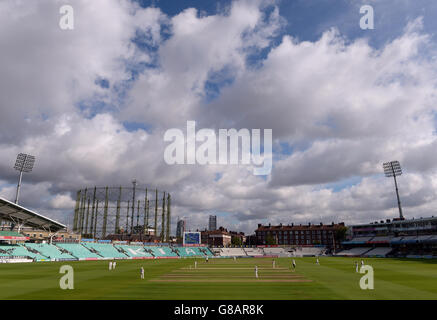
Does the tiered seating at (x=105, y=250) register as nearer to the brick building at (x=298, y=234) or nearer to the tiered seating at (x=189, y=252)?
the tiered seating at (x=189, y=252)

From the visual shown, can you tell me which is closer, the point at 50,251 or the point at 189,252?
the point at 50,251

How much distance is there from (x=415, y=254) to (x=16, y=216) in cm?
9502

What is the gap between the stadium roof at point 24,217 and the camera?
53.5 m

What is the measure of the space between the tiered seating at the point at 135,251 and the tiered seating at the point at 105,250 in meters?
2.95

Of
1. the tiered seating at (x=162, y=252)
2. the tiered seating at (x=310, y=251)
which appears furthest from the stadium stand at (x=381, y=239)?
the tiered seating at (x=162, y=252)

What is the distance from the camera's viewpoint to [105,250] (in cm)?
7275

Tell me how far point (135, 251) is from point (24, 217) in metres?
30.1

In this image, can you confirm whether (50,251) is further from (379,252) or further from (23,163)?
(379,252)

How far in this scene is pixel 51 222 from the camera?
65.3 m

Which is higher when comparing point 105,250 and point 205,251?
point 105,250

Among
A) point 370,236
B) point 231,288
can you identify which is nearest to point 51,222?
point 231,288

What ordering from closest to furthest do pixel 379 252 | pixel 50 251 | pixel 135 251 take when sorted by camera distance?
pixel 50 251 < pixel 135 251 < pixel 379 252

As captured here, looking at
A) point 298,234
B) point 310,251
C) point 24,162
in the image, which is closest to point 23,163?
point 24,162

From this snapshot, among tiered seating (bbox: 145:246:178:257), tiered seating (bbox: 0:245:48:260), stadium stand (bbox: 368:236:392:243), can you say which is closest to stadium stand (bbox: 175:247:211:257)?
tiered seating (bbox: 145:246:178:257)
